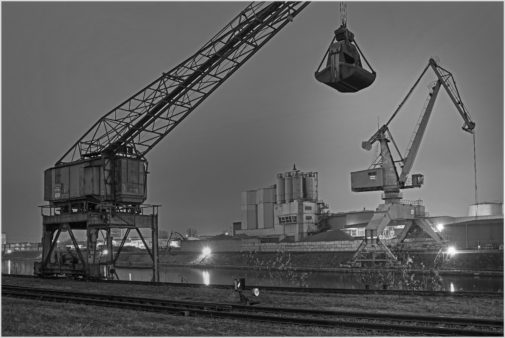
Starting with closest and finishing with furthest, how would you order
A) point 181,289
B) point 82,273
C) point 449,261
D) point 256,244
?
point 181,289
point 82,273
point 449,261
point 256,244

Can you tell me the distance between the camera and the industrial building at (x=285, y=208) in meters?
96.9

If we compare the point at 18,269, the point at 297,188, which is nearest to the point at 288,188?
the point at 297,188

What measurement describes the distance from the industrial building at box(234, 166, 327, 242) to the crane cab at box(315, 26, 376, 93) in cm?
7713

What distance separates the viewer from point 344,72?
59.6 ft

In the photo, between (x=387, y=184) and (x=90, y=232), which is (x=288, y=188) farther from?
(x=90, y=232)

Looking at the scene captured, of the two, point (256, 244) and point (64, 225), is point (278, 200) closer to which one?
point (256, 244)

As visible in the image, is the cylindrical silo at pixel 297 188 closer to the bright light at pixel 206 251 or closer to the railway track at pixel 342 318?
the bright light at pixel 206 251

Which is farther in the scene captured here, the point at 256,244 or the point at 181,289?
the point at 256,244

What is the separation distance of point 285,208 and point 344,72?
3204 inches

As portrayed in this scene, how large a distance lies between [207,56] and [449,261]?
105ft

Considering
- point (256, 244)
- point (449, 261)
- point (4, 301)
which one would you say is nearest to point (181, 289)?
point (4, 301)

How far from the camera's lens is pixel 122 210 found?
120ft

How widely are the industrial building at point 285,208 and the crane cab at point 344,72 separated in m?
77.1

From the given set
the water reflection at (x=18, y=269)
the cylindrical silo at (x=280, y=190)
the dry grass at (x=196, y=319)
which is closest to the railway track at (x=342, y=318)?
the dry grass at (x=196, y=319)
